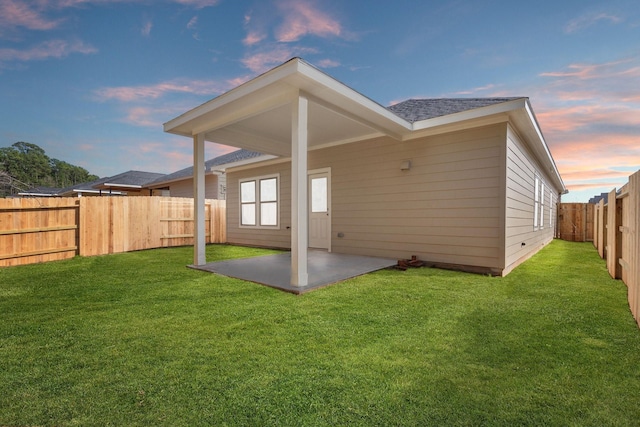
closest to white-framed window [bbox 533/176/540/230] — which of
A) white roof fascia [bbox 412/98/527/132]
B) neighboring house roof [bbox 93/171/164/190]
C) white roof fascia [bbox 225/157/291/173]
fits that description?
white roof fascia [bbox 412/98/527/132]

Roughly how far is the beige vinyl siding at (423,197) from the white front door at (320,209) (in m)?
0.19

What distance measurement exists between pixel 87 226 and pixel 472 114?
355 inches

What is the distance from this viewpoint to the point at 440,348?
2125 millimetres

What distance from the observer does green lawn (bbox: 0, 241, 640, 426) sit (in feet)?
4.66

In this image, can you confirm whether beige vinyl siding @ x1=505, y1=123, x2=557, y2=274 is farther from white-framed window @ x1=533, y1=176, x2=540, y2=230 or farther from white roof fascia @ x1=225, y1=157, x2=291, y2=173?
white roof fascia @ x1=225, y1=157, x2=291, y2=173

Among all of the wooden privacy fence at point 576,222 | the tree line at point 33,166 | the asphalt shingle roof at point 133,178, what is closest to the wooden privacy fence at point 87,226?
the asphalt shingle roof at point 133,178

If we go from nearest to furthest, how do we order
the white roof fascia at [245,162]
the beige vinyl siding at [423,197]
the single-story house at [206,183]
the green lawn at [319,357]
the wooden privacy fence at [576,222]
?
the green lawn at [319,357], the beige vinyl siding at [423,197], the white roof fascia at [245,162], the wooden privacy fence at [576,222], the single-story house at [206,183]

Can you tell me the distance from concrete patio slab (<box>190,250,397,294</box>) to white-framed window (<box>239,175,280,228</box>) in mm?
2476

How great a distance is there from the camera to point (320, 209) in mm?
7453

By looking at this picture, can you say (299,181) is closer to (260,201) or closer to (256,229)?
(260,201)

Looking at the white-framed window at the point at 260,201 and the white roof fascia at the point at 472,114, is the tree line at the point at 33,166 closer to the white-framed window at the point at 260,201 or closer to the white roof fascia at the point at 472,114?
the white-framed window at the point at 260,201

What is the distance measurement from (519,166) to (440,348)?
207 inches

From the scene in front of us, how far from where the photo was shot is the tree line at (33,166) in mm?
25397

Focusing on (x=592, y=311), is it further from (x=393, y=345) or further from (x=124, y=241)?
(x=124, y=241)
